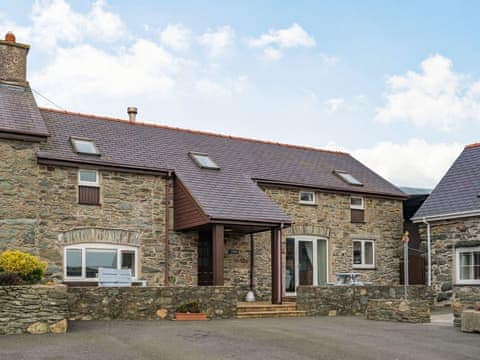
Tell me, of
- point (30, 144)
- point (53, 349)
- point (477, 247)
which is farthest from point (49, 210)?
point (477, 247)

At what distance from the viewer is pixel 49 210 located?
19891mm

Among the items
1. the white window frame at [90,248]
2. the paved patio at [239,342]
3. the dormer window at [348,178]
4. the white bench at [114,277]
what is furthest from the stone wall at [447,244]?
the white bench at [114,277]

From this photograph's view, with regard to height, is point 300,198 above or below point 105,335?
above

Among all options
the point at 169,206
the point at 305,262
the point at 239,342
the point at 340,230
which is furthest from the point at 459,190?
the point at 239,342

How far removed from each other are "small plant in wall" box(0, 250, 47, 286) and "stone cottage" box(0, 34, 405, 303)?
381 cm

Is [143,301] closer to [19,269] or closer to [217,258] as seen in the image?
[19,269]

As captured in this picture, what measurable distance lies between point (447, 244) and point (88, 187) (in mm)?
12395

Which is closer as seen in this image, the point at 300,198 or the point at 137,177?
the point at 137,177

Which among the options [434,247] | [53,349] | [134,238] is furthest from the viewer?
[434,247]

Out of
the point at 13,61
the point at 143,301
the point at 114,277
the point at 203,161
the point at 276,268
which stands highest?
the point at 13,61

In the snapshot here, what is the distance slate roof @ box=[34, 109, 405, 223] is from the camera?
21.1 m

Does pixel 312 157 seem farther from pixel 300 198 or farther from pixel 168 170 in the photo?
pixel 168 170

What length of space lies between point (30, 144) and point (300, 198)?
9.58 metres

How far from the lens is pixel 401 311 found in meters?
18.4
